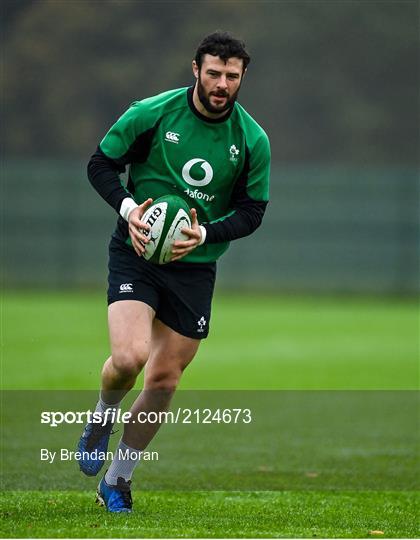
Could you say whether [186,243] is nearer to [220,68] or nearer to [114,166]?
[114,166]

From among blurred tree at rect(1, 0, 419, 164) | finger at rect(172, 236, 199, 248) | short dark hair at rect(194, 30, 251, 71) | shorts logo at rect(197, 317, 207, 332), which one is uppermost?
blurred tree at rect(1, 0, 419, 164)

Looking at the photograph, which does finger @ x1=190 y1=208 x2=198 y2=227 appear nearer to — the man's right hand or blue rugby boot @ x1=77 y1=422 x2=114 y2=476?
the man's right hand

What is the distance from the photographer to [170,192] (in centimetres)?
586

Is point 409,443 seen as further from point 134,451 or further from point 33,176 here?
point 33,176

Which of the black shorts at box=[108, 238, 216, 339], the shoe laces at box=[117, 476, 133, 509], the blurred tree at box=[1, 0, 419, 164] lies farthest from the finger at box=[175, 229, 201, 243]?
the blurred tree at box=[1, 0, 419, 164]

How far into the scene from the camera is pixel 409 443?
336 inches

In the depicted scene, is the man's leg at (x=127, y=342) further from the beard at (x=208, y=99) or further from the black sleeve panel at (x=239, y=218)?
the beard at (x=208, y=99)

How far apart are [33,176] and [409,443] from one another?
56.1 feet

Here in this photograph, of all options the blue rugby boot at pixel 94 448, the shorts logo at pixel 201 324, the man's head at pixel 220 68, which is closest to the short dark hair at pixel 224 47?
the man's head at pixel 220 68

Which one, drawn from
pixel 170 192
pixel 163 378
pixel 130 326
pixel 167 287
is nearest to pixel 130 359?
pixel 130 326

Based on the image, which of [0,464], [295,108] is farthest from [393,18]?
[0,464]

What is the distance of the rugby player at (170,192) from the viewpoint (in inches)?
226

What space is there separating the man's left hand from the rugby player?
0.18 ft

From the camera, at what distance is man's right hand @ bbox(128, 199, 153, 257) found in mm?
5539
